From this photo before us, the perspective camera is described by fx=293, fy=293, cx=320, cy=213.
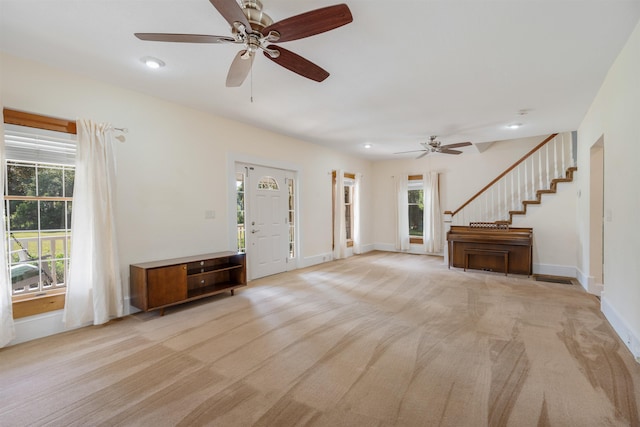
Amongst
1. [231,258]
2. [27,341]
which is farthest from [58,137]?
[231,258]

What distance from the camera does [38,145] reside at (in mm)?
2953

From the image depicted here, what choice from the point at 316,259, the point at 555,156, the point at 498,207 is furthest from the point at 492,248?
the point at 316,259

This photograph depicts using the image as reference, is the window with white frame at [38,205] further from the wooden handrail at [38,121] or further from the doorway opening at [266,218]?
the doorway opening at [266,218]

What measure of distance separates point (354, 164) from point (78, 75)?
587 centimetres

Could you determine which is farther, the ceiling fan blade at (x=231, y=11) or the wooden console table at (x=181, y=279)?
the wooden console table at (x=181, y=279)

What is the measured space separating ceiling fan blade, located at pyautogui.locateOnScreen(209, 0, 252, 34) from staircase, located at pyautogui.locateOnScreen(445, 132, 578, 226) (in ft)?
19.4

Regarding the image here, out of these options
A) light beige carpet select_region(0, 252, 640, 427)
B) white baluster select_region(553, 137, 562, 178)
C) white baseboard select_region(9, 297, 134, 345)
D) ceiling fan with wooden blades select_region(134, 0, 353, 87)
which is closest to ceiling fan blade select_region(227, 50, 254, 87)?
ceiling fan with wooden blades select_region(134, 0, 353, 87)

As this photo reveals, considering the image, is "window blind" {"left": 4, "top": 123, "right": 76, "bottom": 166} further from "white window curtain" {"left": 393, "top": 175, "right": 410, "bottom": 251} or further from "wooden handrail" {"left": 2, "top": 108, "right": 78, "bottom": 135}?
"white window curtain" {"left": 393, "top": 175, "right": 410, "bottom": 251}

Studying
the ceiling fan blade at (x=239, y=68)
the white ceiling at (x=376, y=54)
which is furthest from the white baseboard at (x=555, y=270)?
the ceiling fan blade at (x=239, y=68)

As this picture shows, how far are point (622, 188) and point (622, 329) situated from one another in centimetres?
131

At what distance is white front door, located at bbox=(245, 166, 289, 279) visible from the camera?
205 inches

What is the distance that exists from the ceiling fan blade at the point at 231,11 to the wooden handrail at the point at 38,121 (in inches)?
97.5

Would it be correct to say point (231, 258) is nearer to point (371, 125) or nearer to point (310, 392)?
point (310, 392)

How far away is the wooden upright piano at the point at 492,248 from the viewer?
536 centimetres
